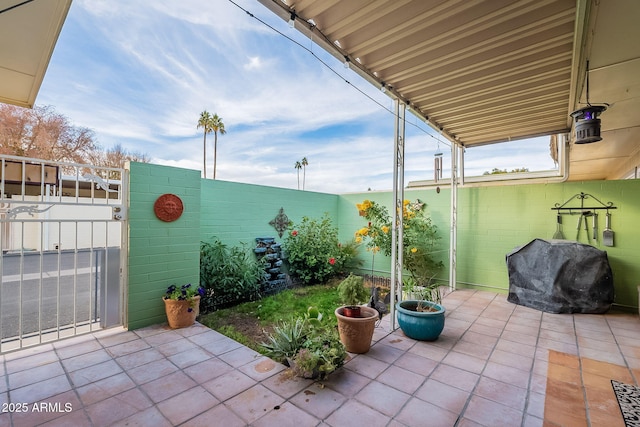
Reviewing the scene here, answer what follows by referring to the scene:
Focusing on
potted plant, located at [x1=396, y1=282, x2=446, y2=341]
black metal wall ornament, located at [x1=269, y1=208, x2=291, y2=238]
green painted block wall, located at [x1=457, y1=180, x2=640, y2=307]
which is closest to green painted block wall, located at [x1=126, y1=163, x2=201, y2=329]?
black metal wall ornament, located at [x1=269, y1=208, x2=291, y2=238]

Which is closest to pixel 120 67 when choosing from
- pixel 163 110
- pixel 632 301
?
pixel 163 110

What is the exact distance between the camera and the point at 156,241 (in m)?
3.32

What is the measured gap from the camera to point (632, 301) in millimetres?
4039

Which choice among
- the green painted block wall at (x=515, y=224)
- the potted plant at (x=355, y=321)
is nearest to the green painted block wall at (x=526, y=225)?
the green painted block wall at (x=515, y=224)

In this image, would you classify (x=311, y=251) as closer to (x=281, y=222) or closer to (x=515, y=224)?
(x=281, y=222)

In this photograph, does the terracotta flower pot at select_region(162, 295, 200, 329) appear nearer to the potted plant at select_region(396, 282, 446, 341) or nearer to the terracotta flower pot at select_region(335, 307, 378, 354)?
the terracotta flower pot at select_region(335, 307, 378, 354)

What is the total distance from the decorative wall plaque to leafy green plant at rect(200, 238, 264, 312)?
0.95m

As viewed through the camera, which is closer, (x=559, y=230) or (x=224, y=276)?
(x=224, y=276)

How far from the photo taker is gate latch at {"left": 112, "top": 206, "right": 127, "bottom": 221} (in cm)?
307

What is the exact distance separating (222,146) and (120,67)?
9.19 metres

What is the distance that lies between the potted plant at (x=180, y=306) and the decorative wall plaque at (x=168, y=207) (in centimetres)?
88

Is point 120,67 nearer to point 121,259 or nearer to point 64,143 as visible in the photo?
point 64,143

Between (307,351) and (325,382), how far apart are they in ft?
0.90

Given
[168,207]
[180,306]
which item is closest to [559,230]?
[180,306]
